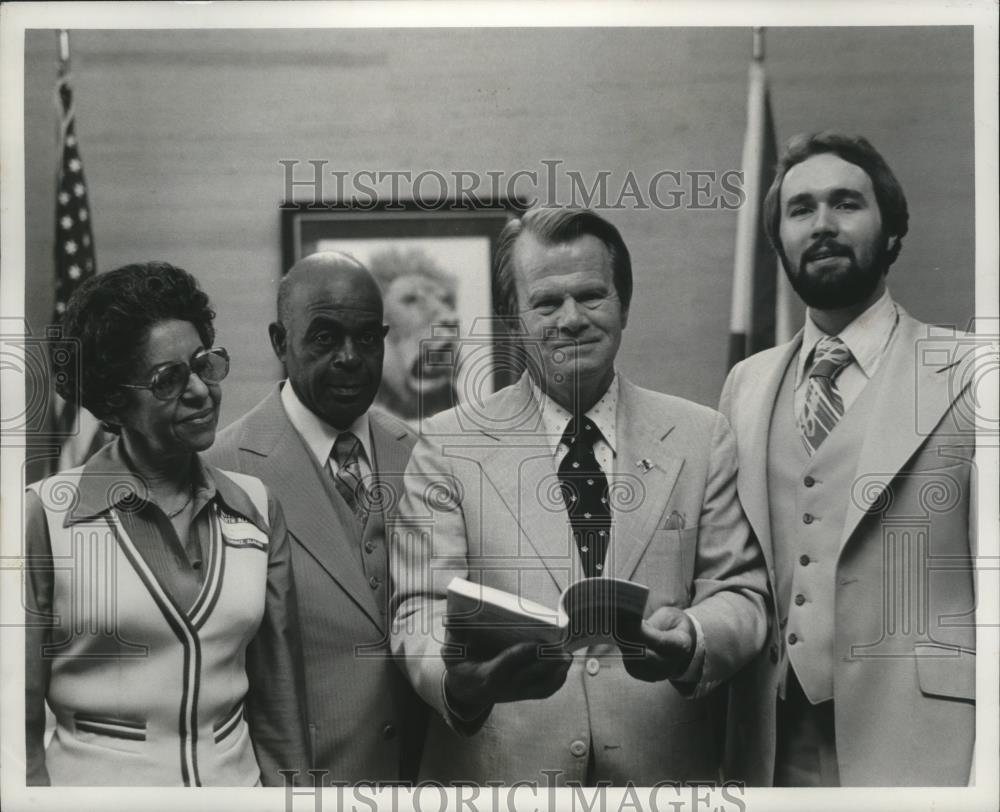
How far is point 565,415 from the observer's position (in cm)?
313

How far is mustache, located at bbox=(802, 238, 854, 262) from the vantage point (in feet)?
10.2

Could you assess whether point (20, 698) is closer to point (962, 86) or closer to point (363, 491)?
point (363, 491)

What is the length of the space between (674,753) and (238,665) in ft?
4.04

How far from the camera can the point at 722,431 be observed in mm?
3127

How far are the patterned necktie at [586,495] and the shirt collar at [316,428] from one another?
56 centimetres

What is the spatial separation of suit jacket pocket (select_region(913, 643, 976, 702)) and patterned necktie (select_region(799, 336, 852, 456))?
664 mm

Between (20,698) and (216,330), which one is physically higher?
(216,330)

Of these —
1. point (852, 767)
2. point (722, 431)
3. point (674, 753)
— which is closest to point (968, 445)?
point (722, 431)

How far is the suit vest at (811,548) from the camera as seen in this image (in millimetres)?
3078

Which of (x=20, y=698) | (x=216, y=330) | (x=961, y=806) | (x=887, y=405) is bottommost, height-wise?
(x=961, y=806)

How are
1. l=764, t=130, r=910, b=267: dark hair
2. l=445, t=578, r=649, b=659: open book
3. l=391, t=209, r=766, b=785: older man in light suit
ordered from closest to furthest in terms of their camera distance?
l=445, t=578, r=649, b=659: open book, l=391, t=209, r=766, b=785: older man in light suit, l=764, t=130, r=910, b=267: dark hair

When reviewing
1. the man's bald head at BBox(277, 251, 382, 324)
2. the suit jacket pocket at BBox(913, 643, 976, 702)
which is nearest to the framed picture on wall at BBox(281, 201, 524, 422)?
the man's bald head at BBox(277, 251, 382, 324)

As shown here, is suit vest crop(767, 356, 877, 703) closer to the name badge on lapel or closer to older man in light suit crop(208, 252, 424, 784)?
older man in light suit crop(208, 252, 424, 784)

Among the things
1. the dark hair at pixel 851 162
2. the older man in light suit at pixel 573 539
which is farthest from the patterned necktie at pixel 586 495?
the dark hair at pixel 851 162
